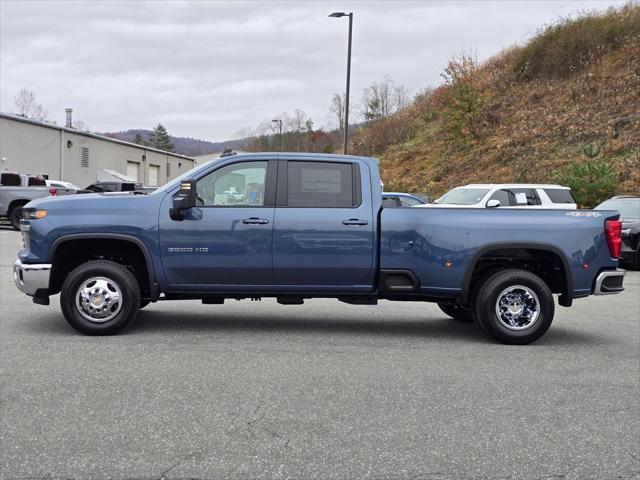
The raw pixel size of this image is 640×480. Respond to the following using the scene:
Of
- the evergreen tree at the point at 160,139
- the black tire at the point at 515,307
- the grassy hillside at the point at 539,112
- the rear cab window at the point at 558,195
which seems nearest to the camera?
the black tire at the point at 515,307

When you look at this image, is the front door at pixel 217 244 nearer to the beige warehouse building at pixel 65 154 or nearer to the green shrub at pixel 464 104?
the green shrub at pixel 464 104

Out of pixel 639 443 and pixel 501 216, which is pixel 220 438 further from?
pixel 501 216

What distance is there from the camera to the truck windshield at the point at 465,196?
1672cm

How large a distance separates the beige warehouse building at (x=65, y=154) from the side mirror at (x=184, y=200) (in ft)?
114

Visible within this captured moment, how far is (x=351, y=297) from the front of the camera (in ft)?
23.3

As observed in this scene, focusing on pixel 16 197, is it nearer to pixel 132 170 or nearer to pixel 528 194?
pixel 528 194

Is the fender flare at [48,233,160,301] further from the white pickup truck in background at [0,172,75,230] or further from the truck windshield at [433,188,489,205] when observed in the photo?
the white pickup truck in background at [0,172,75,230]

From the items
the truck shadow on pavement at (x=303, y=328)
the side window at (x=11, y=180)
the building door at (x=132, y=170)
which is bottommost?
the truck shadow on pavement at (x=303, y=328)

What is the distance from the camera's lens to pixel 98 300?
6773 mm

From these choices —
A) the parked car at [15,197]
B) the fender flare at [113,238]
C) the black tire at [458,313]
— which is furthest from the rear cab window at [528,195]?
the parked car at [15,197]

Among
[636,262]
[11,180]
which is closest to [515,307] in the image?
[636,262]

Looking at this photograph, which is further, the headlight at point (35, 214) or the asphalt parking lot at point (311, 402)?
the headlight at point (35, 214)

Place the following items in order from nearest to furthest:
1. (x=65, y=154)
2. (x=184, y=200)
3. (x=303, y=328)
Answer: (x=184, y=200)
(x=303, y=328)
(x=65, y=154)

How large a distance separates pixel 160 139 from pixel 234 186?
138806 mm
